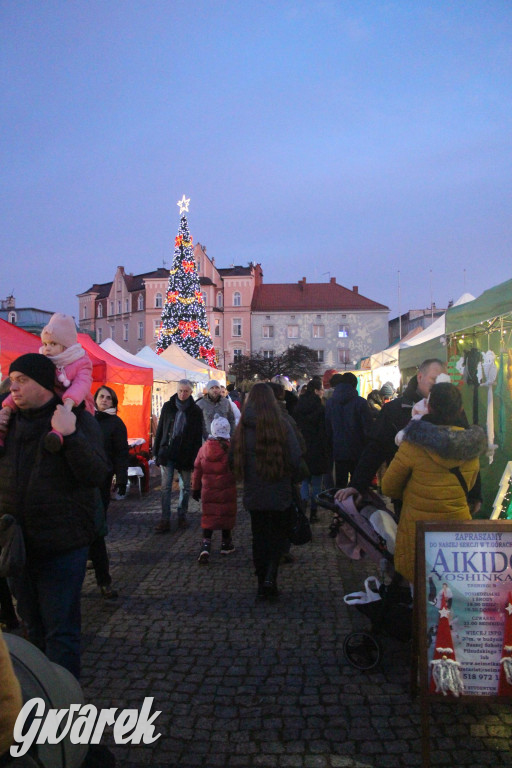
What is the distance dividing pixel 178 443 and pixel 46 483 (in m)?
4.95

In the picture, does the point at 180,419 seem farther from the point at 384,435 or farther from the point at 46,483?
the point at 46,483

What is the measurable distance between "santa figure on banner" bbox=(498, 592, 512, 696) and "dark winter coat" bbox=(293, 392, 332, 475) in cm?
539

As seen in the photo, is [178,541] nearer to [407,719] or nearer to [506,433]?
[506,433]

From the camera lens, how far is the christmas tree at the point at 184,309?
39.8 meters

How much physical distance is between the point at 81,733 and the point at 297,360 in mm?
52155

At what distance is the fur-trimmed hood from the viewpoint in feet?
11.0

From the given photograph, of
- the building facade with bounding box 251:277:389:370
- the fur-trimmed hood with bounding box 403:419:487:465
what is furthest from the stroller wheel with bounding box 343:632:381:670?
the building facade with bounding box 251:277:389:370

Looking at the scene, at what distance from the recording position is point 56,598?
2910 mm

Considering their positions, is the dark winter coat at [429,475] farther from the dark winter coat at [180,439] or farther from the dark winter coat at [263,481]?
the dark winter coat at [180,439]

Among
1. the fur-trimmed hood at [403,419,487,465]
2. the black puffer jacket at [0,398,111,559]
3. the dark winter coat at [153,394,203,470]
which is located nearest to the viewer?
the black puffer jacket at [0,398,111,559]

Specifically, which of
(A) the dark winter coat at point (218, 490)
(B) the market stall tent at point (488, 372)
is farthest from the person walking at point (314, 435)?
(B) the market stall tent at point (488, 372)

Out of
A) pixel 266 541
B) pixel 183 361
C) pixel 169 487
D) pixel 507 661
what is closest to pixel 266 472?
pixel 266 541

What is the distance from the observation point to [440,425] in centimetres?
364

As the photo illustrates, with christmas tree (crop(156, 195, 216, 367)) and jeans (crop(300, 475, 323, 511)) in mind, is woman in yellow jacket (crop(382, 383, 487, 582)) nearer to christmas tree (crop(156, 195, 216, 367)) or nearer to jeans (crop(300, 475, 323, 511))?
jeans (crop(300, 475, 323, 511))
